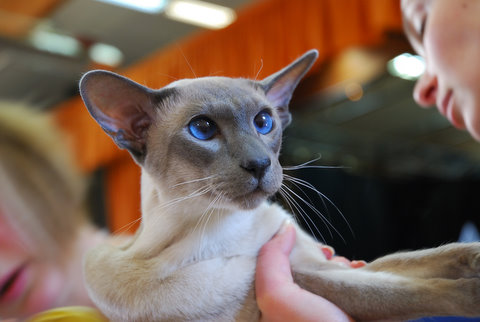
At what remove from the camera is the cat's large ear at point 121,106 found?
80cm

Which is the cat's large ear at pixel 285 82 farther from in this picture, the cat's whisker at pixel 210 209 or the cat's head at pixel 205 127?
the cat's whisker at pixel 210 209

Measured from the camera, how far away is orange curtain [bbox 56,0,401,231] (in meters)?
1.09

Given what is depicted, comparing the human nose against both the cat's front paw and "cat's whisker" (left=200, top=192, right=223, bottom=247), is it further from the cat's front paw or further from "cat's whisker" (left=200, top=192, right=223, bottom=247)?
"cat's whisker" (left=200, top=192, right=223, bottom=247)

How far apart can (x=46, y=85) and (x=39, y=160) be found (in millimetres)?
1136

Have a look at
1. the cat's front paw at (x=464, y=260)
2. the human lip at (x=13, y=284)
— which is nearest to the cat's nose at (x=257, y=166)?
the cat's front paw at (x=464, y=260)

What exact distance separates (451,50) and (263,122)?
1.53ft

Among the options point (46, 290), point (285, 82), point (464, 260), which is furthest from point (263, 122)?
point (46, 290)

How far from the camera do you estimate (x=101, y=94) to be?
822 millimetres

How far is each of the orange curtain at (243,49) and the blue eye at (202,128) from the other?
10 centimetres

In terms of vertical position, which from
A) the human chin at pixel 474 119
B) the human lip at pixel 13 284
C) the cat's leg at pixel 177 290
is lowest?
the human lip at pixel 13 284

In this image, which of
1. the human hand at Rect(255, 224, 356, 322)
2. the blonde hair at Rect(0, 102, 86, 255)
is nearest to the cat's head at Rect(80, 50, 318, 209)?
the human hand at Rect(255, 224, 356, 322)

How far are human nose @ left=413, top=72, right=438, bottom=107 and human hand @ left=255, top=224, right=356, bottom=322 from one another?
0.52 metres

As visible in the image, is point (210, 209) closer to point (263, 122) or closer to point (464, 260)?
point (263, 122)

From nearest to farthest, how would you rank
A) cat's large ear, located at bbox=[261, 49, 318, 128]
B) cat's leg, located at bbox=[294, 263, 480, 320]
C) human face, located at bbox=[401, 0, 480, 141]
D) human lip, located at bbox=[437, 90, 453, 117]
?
cat's leg, located at bbox=[294, 263, 480, 320], cat's large ear, located at bbox=[261, 49, 318, 128], human face, located at bbox=[401, 0, 480, 141], human lip, located at bbox=[437, 90, 453, 117]
